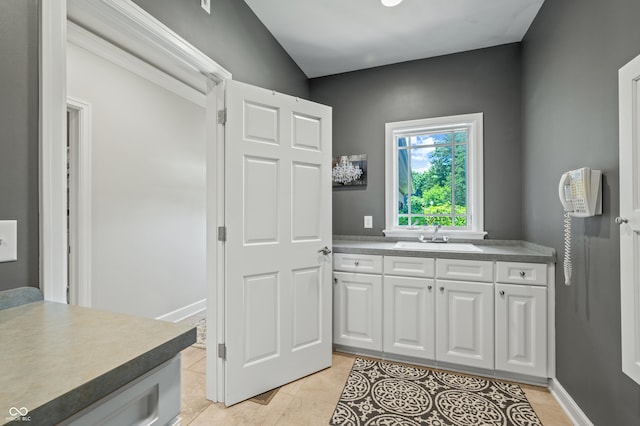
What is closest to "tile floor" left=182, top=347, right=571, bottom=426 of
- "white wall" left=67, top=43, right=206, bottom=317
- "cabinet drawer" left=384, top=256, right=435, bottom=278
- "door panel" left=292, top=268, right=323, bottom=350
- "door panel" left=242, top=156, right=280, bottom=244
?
"door panel" left=292, top=268, right=323, bottom=350

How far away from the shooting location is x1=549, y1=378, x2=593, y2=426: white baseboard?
158 centimetres

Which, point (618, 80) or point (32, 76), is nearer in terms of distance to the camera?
point (32, 76)

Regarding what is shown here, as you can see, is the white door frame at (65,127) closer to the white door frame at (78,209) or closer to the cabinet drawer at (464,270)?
the white door frame at (78,209)

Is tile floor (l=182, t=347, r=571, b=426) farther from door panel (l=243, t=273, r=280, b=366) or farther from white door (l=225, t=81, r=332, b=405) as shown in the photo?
door panel (l=243, t=273, r=280, b=366)

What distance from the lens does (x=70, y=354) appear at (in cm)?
55

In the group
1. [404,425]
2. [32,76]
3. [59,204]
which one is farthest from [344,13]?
[404,425]

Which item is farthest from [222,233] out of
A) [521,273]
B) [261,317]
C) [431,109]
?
[431,109]

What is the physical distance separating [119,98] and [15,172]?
7.00ft

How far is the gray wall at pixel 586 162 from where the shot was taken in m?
1.32

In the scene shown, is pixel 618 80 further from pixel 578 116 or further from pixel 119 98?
pixel 119 98

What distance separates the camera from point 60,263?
1.00 m

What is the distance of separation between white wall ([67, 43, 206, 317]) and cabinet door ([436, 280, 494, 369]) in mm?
2696

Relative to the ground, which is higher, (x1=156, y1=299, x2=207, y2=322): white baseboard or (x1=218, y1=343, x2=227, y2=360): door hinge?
(x1=218, y1=343, x2=227, y2=360): door hinge

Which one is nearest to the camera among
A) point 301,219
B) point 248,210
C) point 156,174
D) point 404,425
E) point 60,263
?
point 60,263
